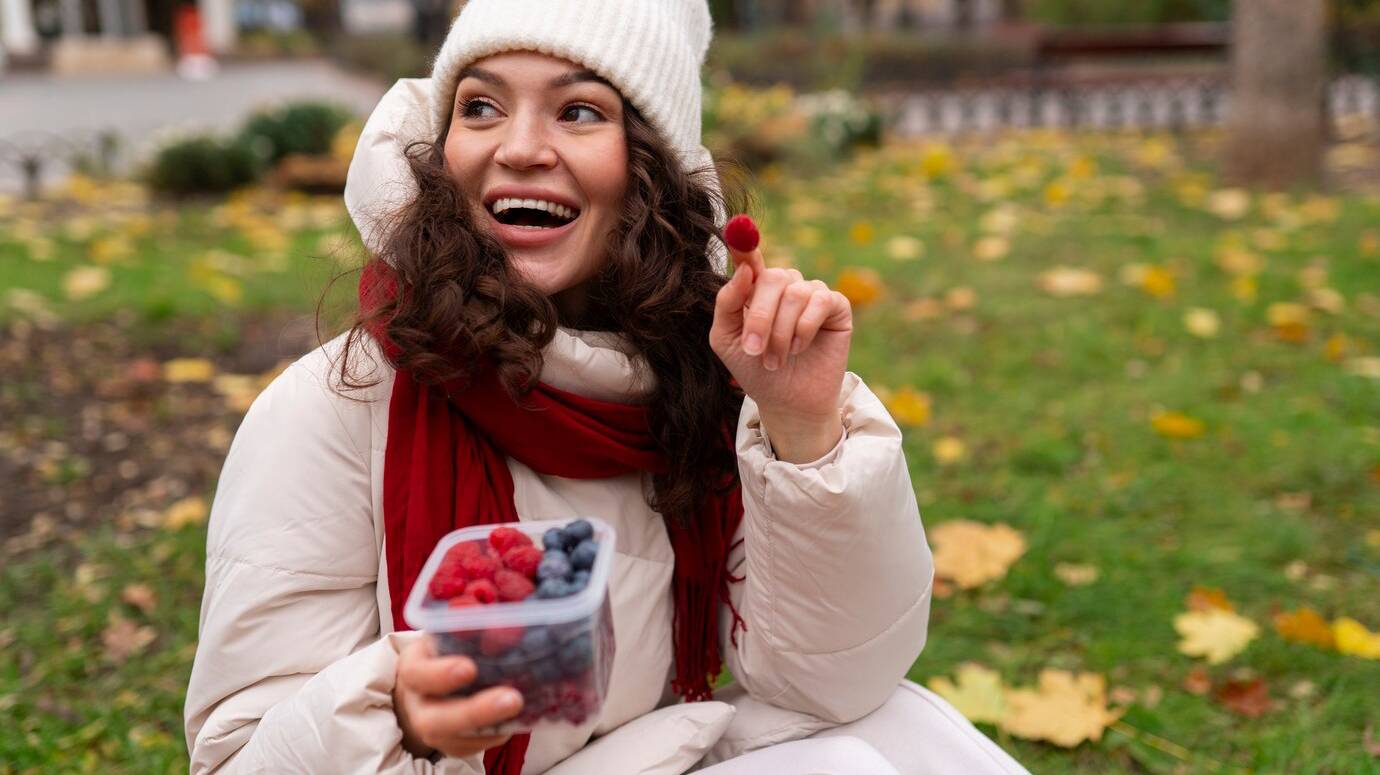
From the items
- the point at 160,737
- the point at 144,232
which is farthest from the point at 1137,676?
the point at 144,232

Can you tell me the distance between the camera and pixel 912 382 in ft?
13.0

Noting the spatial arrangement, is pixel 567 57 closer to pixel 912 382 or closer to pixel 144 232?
pixel 912 382

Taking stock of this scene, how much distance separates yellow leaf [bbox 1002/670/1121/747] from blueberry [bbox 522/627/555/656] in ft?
4.74

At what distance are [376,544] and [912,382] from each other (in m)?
2.69

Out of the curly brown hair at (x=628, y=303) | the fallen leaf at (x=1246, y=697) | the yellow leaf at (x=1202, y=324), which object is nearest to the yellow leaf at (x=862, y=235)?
the yellow leaf at (x=1202, y=324)

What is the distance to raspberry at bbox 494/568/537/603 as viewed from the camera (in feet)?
3.47

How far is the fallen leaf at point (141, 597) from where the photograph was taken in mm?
2715

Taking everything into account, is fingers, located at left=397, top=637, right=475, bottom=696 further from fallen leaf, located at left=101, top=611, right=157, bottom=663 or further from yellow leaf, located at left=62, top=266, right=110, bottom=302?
yellow leaf, located at left=62, top=266, right=110, bottom=302

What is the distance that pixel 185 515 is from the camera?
3.08 m

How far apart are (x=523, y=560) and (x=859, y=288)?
3674 millimetres

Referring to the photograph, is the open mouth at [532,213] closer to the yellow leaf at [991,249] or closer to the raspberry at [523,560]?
the raspberry at [523,560]

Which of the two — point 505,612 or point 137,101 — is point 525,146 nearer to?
point 505,612

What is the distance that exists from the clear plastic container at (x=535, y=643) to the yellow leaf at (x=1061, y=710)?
1369mm

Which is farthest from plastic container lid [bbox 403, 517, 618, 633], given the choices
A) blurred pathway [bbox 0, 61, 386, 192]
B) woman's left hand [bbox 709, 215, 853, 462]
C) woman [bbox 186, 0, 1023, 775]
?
blurred pathway [bbox 0, 61, 386, 192]
